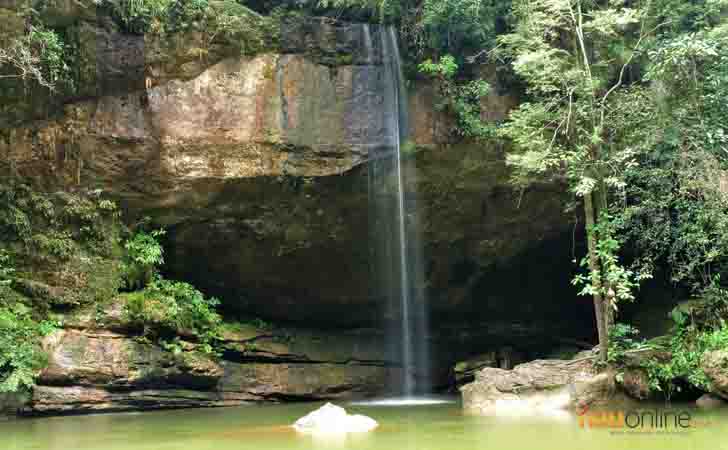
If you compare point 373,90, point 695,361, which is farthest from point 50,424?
point 695,361

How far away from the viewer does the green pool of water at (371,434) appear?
6910mm

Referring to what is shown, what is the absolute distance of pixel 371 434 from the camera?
8062mm

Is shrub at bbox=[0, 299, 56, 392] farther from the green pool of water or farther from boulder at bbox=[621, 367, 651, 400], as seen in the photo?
boulder at bbox=[621, 367, 651, 400]

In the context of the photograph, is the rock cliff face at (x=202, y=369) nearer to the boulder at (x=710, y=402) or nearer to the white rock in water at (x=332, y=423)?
the white rock in water at (x=332, y=423)

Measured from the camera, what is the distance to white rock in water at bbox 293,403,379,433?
8.52 m

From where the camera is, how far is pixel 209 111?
44.3 feet

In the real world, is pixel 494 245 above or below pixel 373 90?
below

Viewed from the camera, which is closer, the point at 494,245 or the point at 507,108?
the point at 507,108

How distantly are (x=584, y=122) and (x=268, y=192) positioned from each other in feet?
18.9

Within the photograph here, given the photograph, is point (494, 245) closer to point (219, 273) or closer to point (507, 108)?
point (507, 108)

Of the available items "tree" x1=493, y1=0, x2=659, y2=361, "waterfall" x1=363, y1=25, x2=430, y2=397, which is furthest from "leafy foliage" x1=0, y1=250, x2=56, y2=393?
"tree" x1=493, y1=0, x2=659, y2=361

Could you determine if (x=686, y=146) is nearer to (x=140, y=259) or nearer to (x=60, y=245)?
(x=140, y=259)

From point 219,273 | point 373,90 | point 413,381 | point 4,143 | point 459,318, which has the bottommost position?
point 413,381

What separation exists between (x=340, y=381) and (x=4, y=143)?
7.85 metres
